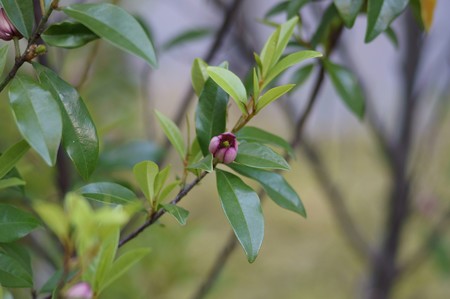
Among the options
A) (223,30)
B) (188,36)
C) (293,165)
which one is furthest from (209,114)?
(293,165)

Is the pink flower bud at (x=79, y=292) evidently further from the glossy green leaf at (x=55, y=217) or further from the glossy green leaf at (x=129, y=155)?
the glossy green leaf at (x=129, y=155)

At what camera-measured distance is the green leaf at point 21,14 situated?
0.42 m

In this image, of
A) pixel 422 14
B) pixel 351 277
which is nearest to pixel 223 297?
pixel 351 277

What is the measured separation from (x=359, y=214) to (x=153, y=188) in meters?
2.07

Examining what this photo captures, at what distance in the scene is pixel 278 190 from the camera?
50 centimetres

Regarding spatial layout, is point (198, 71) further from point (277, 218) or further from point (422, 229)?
point (277, 218)

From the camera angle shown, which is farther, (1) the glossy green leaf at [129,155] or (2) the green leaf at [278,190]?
(1) the glossy green leaf at [129,155]

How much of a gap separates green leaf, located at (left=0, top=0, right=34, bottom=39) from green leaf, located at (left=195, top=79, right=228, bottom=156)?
138 mm

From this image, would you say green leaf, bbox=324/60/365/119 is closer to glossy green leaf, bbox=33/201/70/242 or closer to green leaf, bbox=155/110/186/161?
green leaf, bbox=155/110/186/161

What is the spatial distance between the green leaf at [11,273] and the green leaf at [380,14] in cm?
33

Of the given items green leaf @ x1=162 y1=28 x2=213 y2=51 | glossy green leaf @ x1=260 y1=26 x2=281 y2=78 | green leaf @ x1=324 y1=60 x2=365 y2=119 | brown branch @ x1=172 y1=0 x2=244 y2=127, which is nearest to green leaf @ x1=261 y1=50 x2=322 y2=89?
glossy green leaf @ x1=260 y1=26 x2=281 y2=78

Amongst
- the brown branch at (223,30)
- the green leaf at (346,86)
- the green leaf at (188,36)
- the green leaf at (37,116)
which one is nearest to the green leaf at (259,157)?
the green leaf at (37,116)

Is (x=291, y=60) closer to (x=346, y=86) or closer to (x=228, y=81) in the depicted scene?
(x=228, y=81)

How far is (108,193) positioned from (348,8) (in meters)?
0.26
